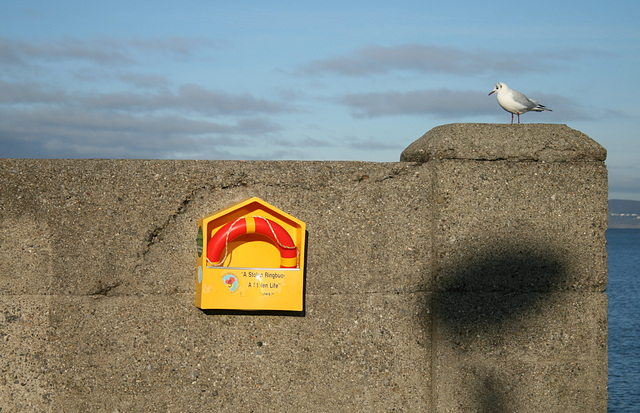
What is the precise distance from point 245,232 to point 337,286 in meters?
0.50

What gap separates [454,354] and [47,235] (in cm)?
190

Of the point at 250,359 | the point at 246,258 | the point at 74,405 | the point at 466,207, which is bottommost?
the point at 74,405

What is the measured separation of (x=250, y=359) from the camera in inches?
104

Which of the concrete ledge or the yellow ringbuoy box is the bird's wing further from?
the yellow ringbuoy box

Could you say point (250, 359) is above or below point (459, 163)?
below

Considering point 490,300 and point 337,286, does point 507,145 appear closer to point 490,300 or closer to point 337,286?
point 490,300

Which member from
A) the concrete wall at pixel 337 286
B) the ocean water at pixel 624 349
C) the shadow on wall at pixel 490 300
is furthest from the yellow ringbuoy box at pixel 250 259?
the ocean water at pixel 624 349

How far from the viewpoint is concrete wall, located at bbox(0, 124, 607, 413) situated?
2609 mm

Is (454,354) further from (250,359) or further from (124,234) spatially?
(124,234)

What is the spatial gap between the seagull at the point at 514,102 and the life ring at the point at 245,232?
1.33 m

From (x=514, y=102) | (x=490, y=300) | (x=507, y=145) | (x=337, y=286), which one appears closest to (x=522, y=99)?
(x=514, y=102)

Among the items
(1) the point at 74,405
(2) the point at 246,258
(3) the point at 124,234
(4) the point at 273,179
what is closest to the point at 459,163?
(4) the point at 273,179

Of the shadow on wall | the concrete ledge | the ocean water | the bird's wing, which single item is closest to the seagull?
the bird's wing

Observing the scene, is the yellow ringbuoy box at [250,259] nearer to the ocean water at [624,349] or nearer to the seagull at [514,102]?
the seagull at [514,102]
